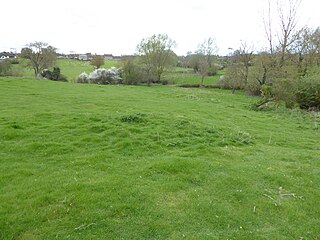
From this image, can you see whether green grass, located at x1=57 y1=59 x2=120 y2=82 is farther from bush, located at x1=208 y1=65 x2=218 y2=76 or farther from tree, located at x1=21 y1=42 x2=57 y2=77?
bush, located at x1=208 y1=65 x2=218 y2=76

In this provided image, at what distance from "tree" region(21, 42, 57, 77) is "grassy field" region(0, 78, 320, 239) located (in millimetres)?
40491

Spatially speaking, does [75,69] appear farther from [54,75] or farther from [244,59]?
[244,59]

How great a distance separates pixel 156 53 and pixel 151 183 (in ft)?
151

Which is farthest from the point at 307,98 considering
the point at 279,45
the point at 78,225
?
the point at 78,225

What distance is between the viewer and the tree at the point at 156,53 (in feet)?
163

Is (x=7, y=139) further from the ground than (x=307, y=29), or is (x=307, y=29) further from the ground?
(x=307, y=29)

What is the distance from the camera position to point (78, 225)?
4.84 m

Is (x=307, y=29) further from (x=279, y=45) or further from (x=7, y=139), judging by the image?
(x=7, y=139)

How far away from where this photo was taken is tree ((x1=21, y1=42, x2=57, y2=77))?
4727 centimetres

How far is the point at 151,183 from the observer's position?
21.2 ft

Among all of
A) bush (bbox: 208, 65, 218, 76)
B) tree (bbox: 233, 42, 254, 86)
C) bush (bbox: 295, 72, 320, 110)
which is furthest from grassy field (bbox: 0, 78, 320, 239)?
bush (bbox: 208, 65, 218, 76)

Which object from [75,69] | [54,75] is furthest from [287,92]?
[75,69]

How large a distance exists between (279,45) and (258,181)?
109 ft

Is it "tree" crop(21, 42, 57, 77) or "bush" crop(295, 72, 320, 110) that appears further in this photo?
"tree" crop(21, 42, 57, 77)
